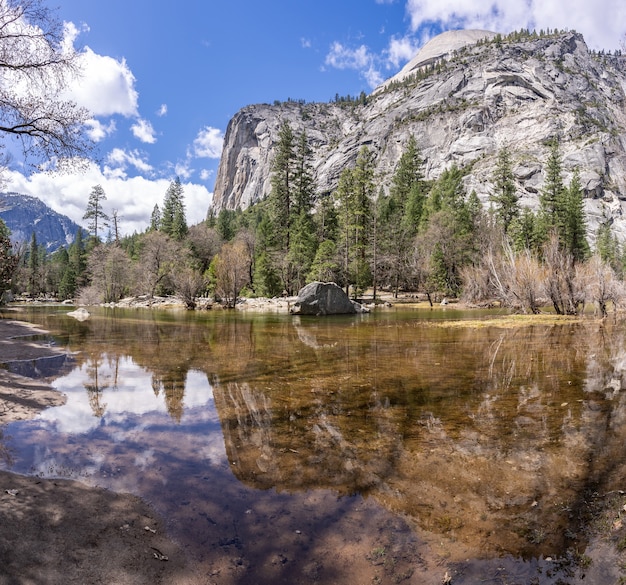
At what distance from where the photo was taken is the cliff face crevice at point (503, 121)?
284 ft

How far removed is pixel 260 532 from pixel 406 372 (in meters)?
5.98

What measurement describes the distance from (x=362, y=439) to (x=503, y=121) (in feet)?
403

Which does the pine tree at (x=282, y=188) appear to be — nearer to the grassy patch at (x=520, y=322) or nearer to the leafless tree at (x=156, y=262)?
the leafless tree at (x=156, y=262)

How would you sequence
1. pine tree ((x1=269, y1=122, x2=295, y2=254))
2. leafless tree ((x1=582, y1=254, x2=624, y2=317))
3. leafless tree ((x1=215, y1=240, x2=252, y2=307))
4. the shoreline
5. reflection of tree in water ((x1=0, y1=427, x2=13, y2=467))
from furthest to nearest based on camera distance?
pine tree ((x1=269, y1=122, x2=295, y2=254)) < leafless tree ((x1=215, y1=240, x2=252, y2=307)) < leafless tree ((x1=582, y1=254, x2=624, y2=317)) < reflection of tree in water ((x1=0, y1=427, x2=13, y2=467)) < the shoreline

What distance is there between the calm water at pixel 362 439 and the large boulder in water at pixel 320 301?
1777 cm

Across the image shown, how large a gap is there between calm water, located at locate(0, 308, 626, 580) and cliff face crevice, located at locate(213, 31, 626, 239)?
242 feet

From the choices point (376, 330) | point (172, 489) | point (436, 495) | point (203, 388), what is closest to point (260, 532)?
point (172, 489)

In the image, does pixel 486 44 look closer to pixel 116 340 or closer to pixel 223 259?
pixel 223 259

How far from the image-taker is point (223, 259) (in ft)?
119

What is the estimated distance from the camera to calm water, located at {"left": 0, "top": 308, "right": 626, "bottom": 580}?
332cm

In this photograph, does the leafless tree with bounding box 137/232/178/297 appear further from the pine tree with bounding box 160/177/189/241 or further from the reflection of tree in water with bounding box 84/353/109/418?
the reflection of tree in water with bounding box 84/353/109/418

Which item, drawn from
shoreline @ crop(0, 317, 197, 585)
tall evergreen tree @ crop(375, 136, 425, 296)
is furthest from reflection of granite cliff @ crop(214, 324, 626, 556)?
tall evergreen tree @ crop(375, 136, 425, 296)

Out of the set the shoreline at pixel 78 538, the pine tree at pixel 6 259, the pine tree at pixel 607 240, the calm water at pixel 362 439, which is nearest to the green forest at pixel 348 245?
the pine tree at pixel 607 240

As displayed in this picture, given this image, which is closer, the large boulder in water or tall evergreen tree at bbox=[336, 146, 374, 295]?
the large boulder in water
